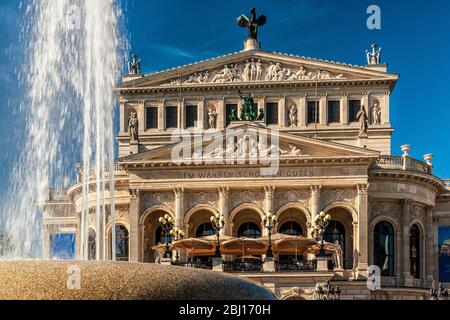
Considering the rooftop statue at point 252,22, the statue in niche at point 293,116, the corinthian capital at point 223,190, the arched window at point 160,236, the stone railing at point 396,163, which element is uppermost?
the rooftop statue at point 252,22

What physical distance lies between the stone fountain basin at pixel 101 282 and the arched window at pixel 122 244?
167 ft

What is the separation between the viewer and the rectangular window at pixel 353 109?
68.6m

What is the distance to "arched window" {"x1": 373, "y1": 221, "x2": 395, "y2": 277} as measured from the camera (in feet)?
202

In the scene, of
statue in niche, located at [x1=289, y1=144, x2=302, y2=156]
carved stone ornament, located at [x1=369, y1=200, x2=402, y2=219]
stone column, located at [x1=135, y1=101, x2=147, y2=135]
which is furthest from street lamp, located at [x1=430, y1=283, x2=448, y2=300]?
stone column, located at [x1=135, y1=101, x2=147, y2=135]

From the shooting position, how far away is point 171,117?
6994cm

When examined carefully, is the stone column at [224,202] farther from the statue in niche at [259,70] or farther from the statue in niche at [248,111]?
the statue in niche at [259,70]

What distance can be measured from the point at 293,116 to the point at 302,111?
0.76m

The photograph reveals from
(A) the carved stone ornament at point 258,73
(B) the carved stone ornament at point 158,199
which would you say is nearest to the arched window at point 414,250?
(A) the carved stone ornament at point 258,73

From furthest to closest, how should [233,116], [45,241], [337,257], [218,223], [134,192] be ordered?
[45,241], [233,116], [134,192], [337,257], [218,223]

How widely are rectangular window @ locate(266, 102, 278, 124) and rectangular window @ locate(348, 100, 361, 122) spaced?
542 centimetres

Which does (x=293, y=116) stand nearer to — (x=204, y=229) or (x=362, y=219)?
(x=204, y=229)

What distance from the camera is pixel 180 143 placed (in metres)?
59.4

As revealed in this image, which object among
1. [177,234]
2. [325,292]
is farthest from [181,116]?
[325,292]
